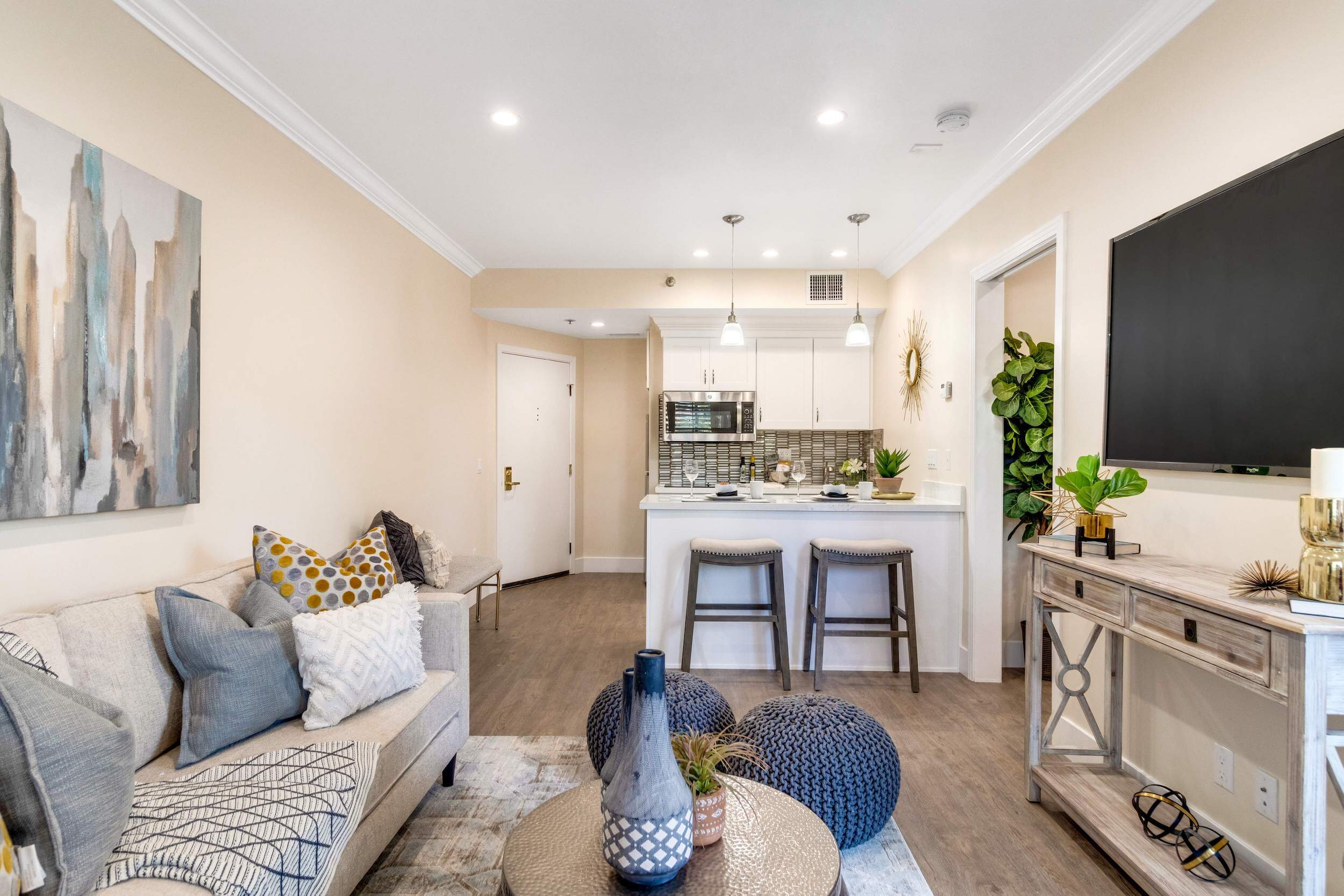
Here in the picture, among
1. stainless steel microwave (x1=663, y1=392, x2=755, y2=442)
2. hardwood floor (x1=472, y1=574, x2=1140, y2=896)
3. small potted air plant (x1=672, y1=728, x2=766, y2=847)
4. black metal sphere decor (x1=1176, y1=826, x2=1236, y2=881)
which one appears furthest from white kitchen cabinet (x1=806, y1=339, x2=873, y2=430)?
small potted air plant (x1=672, y1=728, x2=766, y2=847)

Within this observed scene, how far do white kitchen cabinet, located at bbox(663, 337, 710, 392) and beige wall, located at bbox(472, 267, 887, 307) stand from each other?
44 cm

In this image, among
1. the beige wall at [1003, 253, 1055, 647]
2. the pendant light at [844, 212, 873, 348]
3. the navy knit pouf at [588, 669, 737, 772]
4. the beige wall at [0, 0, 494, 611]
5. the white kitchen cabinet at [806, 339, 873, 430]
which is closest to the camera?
the beige wall at [0, 0, 494, 611]

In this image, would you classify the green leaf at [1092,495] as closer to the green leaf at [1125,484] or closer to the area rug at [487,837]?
the green leaf at [1125,484]

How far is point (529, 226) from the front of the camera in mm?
4188

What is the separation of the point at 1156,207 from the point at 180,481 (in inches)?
129

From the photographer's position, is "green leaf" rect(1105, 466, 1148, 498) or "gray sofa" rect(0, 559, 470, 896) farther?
"green leaf" rect(1105, 466, 1148, 498)

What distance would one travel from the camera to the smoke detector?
2723 mm

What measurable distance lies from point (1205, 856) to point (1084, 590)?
0.70 meters

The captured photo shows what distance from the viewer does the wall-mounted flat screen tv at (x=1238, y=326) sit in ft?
5.08

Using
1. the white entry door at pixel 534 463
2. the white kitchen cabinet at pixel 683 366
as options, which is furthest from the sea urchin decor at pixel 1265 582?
the white entry door at pixel 534 463

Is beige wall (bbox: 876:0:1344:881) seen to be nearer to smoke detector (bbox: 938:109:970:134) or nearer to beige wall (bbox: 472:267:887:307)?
smoke detector (bbox: 938:109:970:134)

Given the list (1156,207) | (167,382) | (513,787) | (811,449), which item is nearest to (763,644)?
(513,787)

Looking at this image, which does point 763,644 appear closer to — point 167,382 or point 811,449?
point 811,449

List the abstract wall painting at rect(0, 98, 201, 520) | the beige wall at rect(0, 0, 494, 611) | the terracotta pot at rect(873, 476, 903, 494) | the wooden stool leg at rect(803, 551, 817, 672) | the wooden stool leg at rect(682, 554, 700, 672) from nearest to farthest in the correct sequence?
the abstract wall painting at rect(0, 98, 201, 520) < the beige wall at rect(0, 0, 494, 611) < the wooden stool leg at rect(682, 554, 700, 672) < the wooden stool leg at rect(803, 551, 817, 672) < the terracotta pot at rect(873, 476, 903, 494)
